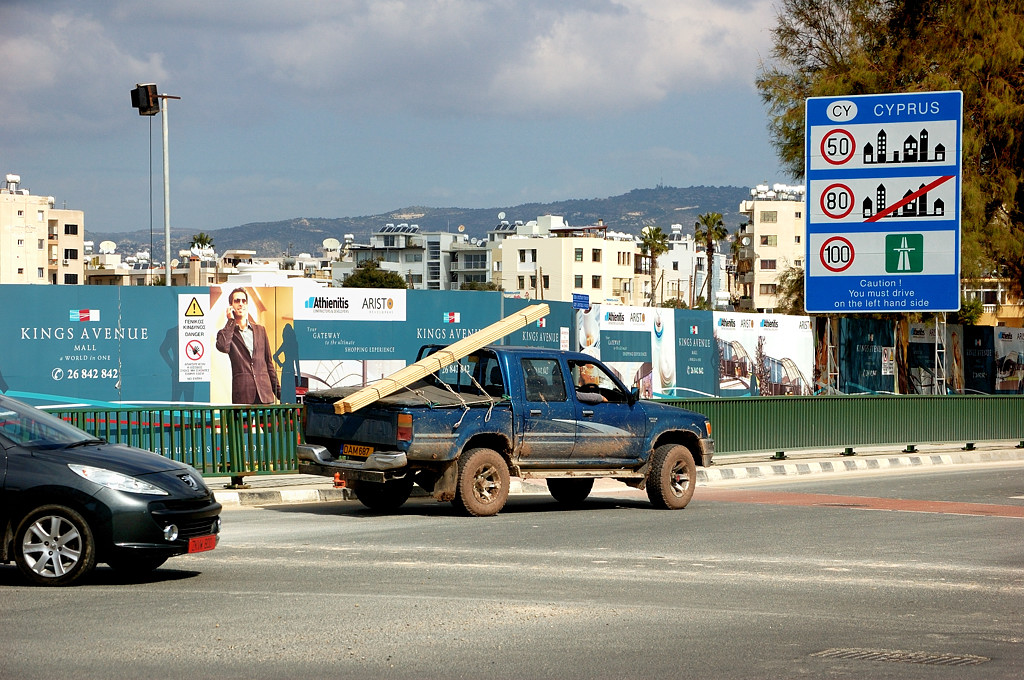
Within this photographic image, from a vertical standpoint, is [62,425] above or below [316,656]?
above

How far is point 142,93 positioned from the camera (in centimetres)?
2625

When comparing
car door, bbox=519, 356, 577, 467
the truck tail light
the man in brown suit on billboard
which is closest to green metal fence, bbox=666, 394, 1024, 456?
car door, bbox=519, 356, 577, 467

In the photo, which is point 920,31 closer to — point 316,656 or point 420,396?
point 420,396

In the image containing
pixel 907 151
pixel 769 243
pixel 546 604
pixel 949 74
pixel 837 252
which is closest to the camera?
pixel 546 604

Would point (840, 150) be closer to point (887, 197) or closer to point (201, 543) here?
point (887, 197)

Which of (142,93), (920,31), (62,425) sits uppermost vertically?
(920,31)

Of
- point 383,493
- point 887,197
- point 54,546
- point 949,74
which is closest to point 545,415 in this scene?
point 383,493

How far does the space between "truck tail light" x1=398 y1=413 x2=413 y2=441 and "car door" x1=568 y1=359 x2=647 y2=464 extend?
243cm

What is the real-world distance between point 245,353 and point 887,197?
14.9 meters

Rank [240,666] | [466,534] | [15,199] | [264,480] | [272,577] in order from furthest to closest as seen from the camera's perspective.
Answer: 1. [15,199]
2. [264,480]
3. [466,534]
4. [272,577]
5. [240,666]

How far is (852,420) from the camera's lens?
2525 cm

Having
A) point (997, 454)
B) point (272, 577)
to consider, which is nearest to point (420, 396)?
point (272, 577)

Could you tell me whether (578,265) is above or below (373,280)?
above

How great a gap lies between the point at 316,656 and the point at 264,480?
1150cm
